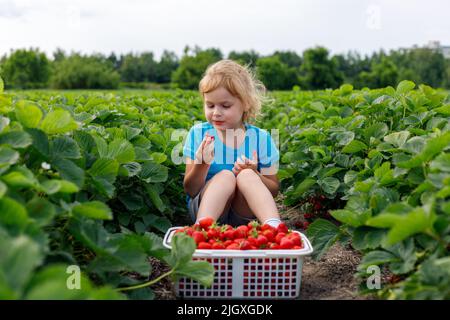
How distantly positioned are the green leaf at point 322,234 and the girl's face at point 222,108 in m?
1.06

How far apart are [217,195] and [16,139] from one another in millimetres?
Result: 1477

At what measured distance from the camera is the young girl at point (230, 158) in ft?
11.0

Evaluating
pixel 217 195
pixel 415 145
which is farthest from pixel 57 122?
pixel 415 145

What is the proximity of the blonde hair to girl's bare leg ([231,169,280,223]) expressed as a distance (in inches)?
22.6

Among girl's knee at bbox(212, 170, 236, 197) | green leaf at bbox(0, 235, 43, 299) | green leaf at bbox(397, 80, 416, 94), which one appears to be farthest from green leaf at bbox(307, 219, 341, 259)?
green leaf at bbox(397, 80, 416, 94)

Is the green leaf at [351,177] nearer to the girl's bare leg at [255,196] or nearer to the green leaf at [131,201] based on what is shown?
the girl's bare leg at [255,196]

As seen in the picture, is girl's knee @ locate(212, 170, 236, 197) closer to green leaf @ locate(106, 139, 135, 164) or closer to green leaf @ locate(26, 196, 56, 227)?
green leaf @ locate(106, 139, 135, 164)

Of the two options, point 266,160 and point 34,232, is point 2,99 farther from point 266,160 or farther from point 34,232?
point 266,160

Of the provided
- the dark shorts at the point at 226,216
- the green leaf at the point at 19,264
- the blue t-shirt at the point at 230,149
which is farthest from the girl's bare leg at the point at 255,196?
the green leaf at the point at 19,264

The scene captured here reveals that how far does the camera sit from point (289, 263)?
103 inches

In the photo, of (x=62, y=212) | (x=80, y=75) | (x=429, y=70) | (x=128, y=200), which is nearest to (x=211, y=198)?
(x=128, y=200)

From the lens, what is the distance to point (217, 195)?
335cm

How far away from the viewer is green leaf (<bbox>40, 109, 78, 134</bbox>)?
2.28 meters

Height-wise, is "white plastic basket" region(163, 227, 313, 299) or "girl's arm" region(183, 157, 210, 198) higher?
"girl's arm" region(183, 157, 210, 198)
